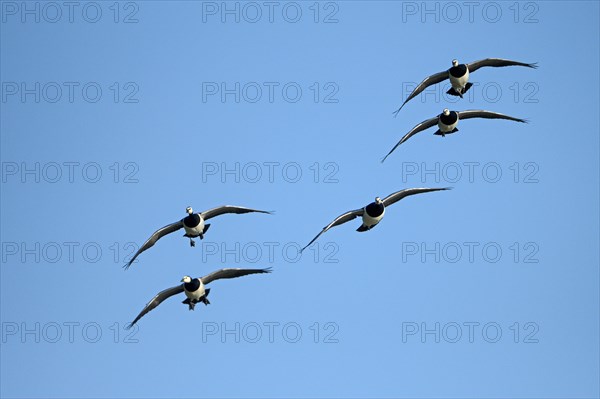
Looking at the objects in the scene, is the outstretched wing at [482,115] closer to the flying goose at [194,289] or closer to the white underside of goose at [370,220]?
the white underside of goose at [370,220]

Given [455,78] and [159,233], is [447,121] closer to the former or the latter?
[455,78]

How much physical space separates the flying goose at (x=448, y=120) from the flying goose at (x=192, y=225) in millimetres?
5250

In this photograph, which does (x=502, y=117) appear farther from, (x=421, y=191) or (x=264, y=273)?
(x=264, y=273)

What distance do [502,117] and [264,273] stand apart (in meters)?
8.52

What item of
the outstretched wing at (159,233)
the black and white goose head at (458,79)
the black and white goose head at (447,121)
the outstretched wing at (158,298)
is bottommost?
the outstretched wing at (158,298)

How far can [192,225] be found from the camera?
3306 centimetres

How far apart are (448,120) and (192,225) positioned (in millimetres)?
7783

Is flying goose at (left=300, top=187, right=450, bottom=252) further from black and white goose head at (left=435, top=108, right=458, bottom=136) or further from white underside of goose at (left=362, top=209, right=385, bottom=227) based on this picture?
black and white goose head at (left=435, top=108, right=458, bottom=136)

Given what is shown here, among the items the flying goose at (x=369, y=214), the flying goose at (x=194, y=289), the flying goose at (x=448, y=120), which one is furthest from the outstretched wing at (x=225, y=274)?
the flying goose at (x=448, y=120)

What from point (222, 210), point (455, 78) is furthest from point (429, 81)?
point (222, 210)

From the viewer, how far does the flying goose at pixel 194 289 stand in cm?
3241

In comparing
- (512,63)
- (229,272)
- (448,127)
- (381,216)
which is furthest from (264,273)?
(512,63)

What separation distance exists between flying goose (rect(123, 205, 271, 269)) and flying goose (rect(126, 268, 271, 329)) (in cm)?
109

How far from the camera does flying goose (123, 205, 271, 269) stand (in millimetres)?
33094
